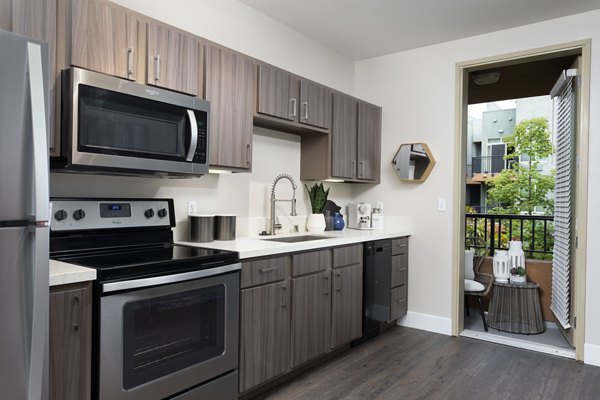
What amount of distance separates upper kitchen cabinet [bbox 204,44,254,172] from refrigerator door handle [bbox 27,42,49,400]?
3.70 ft

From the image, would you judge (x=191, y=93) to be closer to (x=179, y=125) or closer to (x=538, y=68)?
(x=179, y=125)

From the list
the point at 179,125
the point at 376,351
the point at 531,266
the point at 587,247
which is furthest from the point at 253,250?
the point at 531,266

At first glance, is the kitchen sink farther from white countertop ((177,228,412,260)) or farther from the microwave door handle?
the microwave door handle

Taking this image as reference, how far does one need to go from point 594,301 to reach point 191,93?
10.4ft

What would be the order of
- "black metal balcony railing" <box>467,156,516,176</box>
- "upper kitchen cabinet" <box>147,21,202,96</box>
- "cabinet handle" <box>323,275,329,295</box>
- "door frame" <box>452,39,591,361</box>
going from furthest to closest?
"black metal balcony railing" <box>467,156,516,176</box> → "door frame" <box>452,39,591,361</box> → "cabinet handle" <box>323,275,329,295</box> → "upper kitchen cabinet" <box>147,21,202,96</box>

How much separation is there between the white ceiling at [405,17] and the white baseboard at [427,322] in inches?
98.6

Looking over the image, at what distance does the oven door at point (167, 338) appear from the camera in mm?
1701

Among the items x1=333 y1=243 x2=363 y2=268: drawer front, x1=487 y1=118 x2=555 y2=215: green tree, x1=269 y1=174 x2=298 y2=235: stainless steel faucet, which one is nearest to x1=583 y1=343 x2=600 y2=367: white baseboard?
x1=333 y1=243 x2=363 y2=268: drawer front

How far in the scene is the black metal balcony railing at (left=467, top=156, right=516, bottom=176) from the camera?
41.4ft

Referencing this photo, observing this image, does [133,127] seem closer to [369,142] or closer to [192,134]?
[192,134]

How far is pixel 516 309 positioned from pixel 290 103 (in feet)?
9.18

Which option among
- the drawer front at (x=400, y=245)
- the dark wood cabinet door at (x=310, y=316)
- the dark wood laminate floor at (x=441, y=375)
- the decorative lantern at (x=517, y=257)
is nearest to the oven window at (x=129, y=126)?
the dark wood cabinet door at (x=310, y=316)

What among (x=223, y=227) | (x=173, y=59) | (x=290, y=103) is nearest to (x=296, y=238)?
(x=223, y=227)

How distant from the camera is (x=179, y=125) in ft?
7.30
